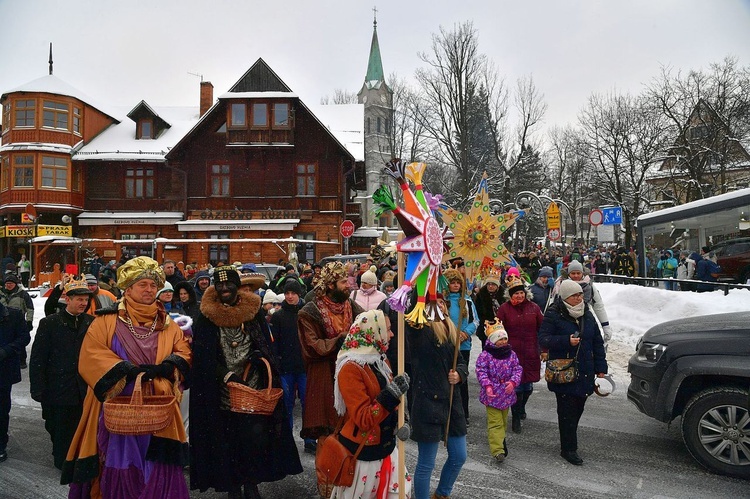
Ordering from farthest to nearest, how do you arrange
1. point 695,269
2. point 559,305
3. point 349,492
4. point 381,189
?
point 695,269
point 559,305
point 381,189
point 349,492

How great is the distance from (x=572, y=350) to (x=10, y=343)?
5.81 metres

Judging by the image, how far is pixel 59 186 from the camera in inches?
1190

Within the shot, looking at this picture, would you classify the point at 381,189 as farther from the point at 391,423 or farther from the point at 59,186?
the point at 59,186

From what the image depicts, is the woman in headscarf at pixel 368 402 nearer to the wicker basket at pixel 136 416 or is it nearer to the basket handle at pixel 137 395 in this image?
the wicker basket at pixel 136 416

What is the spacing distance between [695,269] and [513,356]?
43.1ft

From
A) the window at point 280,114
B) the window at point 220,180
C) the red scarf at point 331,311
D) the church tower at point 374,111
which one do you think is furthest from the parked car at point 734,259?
the church tower at point 374,111

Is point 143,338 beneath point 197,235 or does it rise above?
beneath

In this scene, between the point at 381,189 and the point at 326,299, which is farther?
the point at 326,299

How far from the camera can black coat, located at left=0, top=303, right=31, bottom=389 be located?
552 cm

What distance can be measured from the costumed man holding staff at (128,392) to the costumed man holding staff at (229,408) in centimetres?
20

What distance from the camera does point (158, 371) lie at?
386 centimetres

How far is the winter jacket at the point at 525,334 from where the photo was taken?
651cm

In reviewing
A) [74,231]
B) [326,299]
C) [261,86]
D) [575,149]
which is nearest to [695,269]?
[326,299]

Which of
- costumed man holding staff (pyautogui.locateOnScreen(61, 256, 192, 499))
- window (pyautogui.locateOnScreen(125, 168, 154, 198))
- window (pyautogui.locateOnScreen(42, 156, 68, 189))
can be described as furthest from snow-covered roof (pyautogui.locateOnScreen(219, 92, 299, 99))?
costumed man holding staff (pyautogui.locateOnScreen(61, 256, 192, 499))
